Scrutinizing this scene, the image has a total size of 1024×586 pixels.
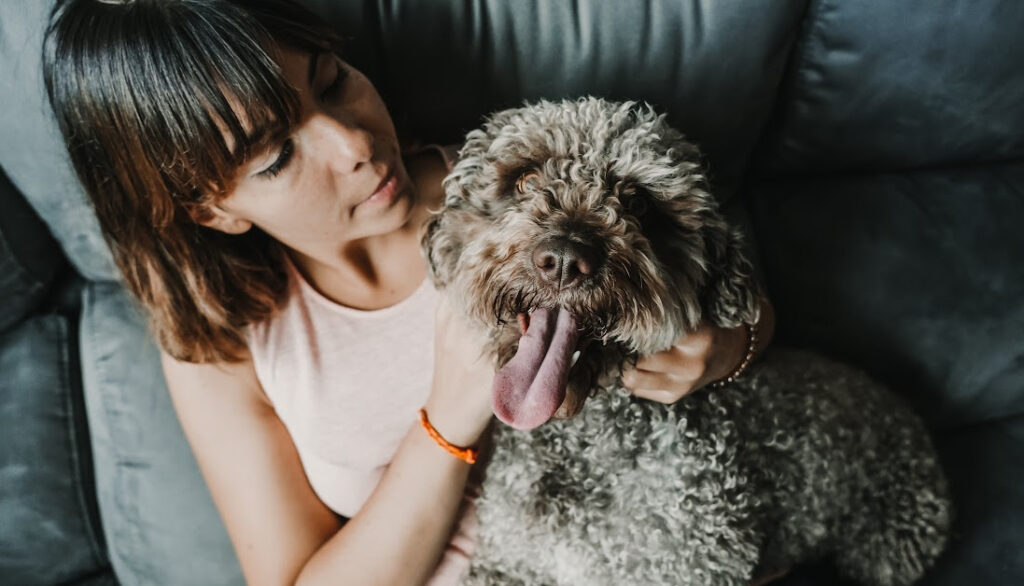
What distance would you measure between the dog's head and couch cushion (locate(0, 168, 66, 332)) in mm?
989

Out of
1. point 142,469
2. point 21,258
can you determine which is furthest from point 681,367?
point 21,258

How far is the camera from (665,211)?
1.10m

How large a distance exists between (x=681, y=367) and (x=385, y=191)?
635mm

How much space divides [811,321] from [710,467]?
0.71 m

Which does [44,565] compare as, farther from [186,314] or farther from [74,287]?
[186,314]

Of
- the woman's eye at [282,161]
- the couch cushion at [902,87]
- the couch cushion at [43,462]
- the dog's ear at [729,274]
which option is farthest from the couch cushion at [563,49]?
the couch cushion at [43,462]

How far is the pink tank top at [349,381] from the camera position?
138 cm

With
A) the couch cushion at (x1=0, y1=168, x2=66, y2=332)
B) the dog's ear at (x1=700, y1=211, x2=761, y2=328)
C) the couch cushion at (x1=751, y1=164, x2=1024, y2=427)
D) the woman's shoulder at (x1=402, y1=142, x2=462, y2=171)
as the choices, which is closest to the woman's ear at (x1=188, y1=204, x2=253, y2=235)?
the woman's shoulder at (x1=402, y1=142, x2=462, y2=171)

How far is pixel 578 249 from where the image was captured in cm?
95

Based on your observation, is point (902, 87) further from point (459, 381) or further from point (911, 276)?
point (459, 381)

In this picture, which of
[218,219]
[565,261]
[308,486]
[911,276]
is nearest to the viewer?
[565,261]

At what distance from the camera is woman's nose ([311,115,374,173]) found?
44.1 inches

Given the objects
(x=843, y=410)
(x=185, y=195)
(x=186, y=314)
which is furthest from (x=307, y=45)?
(x=843, y=410)

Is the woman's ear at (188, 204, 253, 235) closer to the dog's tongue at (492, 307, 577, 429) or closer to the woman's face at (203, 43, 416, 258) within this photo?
the woman's face at (203, 43, 416, 258)
